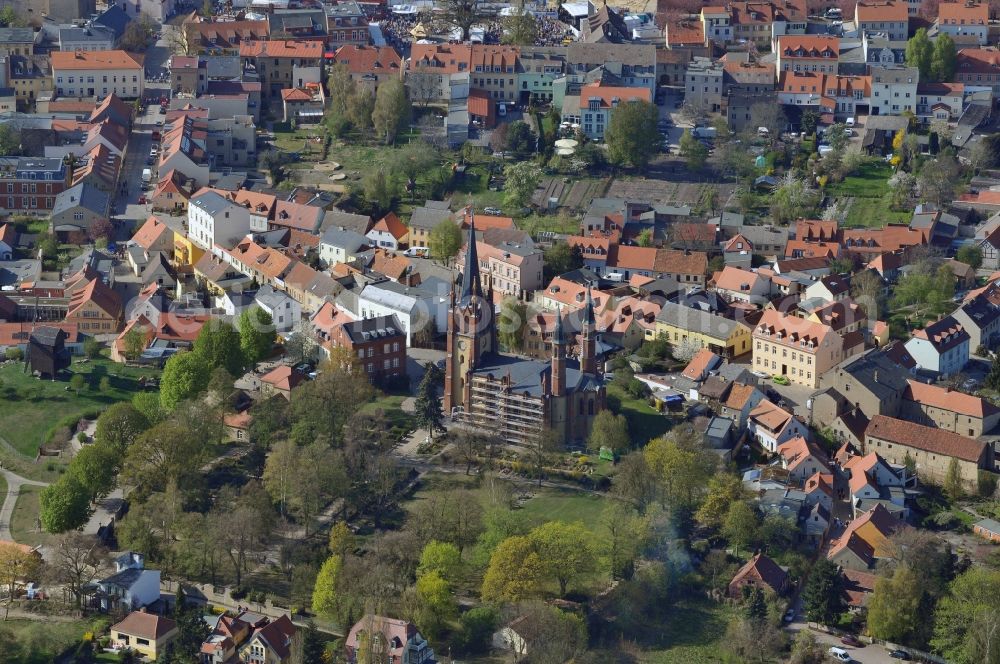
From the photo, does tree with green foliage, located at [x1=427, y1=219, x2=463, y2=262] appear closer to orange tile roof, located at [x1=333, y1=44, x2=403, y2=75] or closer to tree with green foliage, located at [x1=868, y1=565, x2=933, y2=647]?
orange tile roof, located at [x1=333, y1=44, x2=403, y2=75]

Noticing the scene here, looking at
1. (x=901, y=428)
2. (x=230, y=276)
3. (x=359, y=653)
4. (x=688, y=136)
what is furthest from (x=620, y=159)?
(x=359, y=653)

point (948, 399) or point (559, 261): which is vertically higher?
point (559, 261)

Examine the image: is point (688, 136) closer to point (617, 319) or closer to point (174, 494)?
point (617, 319)

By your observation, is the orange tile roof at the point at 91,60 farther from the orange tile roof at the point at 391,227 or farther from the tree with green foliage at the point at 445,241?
the tree with green foliage at the point at 445,241

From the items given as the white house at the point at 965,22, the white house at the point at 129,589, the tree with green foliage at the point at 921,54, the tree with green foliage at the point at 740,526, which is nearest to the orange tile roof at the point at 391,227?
the tree with green foliage at the point at 740,526

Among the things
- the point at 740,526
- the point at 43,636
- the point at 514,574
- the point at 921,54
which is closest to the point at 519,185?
the point at 921,54

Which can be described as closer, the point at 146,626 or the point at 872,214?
the point at 146,626

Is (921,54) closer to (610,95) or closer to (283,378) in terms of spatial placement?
(610,95)

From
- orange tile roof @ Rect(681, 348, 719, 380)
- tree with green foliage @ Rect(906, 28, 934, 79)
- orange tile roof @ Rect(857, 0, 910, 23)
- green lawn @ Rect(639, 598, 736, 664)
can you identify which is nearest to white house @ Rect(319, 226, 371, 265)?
orange tile roof @ Rect(681, 348, 719, 380)
